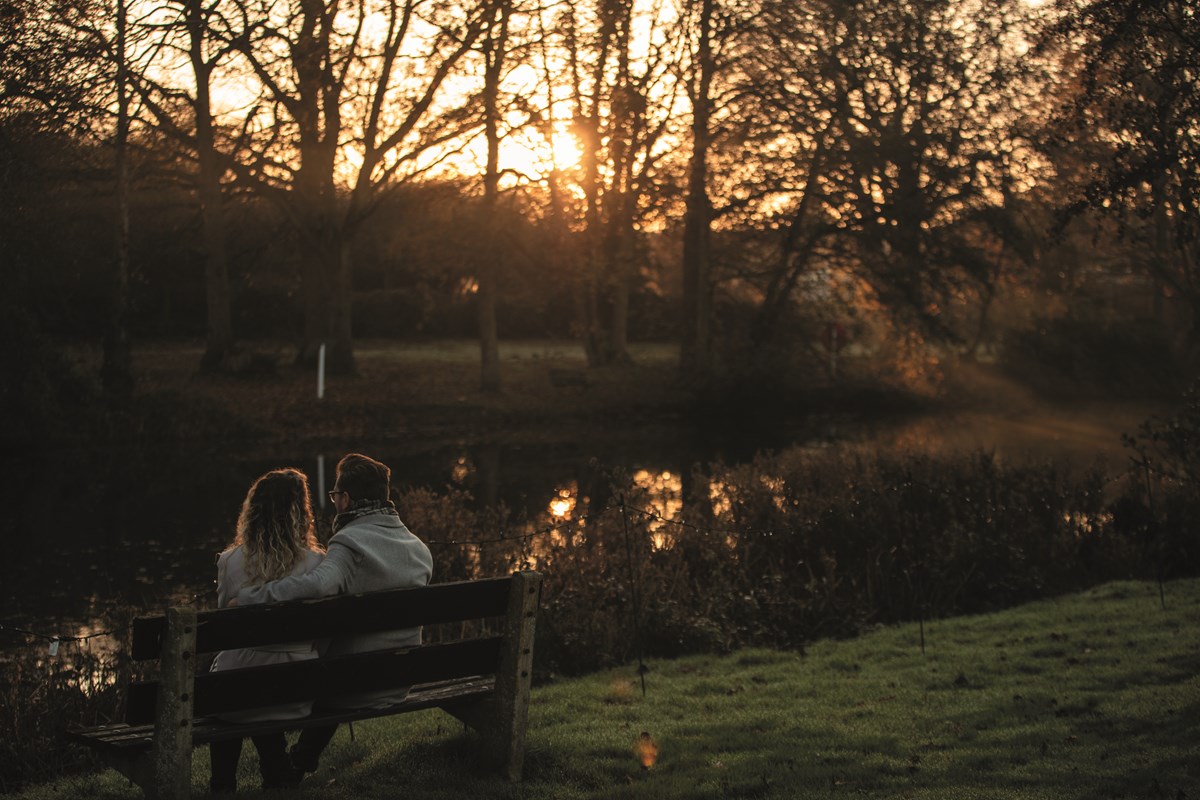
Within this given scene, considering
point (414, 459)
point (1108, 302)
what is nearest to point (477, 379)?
point (414, 459)

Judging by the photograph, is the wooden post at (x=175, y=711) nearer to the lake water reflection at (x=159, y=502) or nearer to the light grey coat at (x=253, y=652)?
the light grey coat at (x=253, y=652)

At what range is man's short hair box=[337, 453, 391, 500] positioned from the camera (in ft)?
19.8

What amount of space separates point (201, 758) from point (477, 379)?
28356 mm

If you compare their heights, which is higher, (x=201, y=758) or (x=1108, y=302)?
(x=1108, y=302)

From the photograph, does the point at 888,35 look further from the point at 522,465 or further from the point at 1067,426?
the point at 522,465

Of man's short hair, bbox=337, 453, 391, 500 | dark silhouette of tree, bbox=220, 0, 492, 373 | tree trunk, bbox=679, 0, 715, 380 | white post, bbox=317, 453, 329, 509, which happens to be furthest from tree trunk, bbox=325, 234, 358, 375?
man's short hair, bbox=337, 453, 391, 500

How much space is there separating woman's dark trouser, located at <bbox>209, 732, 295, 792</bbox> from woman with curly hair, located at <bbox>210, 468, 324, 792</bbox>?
10cm

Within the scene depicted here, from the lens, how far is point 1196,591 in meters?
12.2

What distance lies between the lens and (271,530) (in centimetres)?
582

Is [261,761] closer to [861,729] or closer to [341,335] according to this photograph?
[861,729]

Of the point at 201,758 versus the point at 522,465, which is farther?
the point at 522,465

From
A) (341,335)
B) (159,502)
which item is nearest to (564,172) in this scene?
(341,335)

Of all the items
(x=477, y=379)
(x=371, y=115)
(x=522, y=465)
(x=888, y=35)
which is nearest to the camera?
(x=522, y=465)

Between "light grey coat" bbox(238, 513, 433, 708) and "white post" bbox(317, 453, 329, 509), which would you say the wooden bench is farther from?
"white post" bbox(317, 453, 329, 509)
